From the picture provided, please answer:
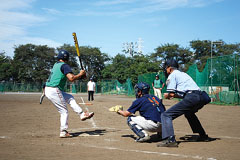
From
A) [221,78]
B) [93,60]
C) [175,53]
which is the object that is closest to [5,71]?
[93,60]

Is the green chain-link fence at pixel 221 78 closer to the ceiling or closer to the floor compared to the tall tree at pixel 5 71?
closer to the floor

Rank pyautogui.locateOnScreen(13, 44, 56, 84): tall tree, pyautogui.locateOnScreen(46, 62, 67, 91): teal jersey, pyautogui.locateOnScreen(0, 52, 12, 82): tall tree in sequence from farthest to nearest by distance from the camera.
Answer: pyautogui.locateOnScreen(13, 44, 56, 84): tall tree, pyautogui.locateOnScreen(0, 52, 12, 82): tall tree, pyautogui.locateOnScreen(46, 62, 67, 91): teal jersey

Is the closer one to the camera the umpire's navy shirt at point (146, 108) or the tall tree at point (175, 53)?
the umpire's navy shirt at point (146, 108)

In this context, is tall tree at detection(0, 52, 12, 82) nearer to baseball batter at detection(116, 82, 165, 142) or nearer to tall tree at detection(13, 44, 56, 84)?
tall tree at detection(13, 44, 56, 84)

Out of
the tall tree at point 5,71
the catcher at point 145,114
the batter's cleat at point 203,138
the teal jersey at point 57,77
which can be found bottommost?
the batter's cleat at point 203,138

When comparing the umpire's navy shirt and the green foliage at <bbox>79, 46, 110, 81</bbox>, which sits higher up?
the green foliage at <bbox>79, 46, 110, 81</bbox>

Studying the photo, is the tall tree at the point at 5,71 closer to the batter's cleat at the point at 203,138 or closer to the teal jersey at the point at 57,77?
the teal jersey at the point at 57,77

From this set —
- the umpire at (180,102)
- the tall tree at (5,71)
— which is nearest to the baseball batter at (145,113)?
the umpire at (180,102)

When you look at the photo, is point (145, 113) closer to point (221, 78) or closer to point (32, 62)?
point (221, 78)

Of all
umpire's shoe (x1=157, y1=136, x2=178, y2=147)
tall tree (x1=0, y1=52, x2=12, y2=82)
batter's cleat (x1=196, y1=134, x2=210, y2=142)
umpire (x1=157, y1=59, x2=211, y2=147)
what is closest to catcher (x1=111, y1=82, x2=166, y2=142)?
umpire (x1=157, y1=59, x2=211, y2=147)

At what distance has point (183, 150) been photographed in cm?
522

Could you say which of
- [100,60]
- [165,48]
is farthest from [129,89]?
[100,60]

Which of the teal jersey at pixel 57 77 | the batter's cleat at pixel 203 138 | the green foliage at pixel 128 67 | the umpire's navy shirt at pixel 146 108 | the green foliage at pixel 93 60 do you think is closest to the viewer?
the umpire's navy shirt at pixel 146 108

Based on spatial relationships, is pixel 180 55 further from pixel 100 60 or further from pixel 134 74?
pixel 100 60
